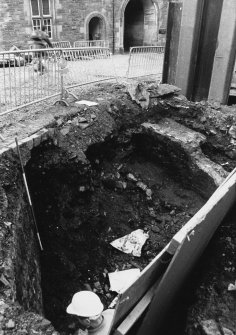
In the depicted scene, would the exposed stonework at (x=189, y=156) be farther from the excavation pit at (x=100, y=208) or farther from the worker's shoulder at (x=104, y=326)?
the worker's shoulder at (x=104, y=326)

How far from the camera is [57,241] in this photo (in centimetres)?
498

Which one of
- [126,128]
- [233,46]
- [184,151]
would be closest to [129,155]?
[126,128]

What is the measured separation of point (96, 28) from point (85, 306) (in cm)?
1719

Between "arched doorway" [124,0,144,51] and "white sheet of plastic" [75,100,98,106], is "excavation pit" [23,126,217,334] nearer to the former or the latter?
"white sheet of plastic" [75,100,98,106]

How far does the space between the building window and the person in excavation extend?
49.7 feet

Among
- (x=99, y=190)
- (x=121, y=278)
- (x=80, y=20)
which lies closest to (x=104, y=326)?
(x=121, y=278)

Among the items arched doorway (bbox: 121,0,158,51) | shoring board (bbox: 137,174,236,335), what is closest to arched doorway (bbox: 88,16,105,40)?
arched doorway (bbox: 121,0,158,51)

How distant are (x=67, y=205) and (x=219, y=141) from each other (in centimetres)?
328

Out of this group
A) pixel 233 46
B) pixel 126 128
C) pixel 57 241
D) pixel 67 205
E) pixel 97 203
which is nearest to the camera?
pixel 57 241

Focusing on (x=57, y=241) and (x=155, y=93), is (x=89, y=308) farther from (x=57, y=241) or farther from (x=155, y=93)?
(x=155, y=93)

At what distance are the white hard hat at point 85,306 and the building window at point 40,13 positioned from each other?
1518 centimetres

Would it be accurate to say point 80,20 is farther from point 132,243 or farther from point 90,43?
point 132,243

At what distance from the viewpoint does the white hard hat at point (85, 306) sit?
3.11 m

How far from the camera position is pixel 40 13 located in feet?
50.9
